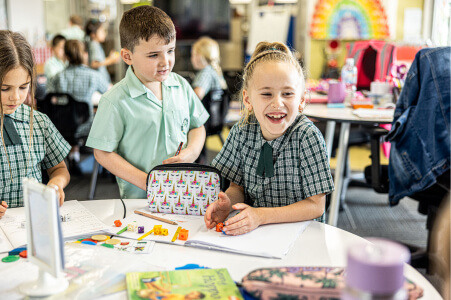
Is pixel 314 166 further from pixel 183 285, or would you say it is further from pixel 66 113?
pixel 66 113

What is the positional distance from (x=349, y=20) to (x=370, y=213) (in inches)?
128

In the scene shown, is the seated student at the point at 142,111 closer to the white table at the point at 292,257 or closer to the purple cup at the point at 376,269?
the white table at the point at 292,257

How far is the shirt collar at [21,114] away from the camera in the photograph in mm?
1372

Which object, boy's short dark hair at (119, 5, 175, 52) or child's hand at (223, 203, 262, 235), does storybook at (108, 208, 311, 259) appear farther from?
boy's short dark hair at (119, 5, 175, 52)

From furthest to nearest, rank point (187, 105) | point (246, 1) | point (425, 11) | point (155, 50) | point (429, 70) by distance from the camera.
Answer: point (246, 1)
point (425, 11)
point (429, 70)
point (187, 105)
point (155, 50)

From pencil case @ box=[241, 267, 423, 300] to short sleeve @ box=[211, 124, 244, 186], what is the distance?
587mm

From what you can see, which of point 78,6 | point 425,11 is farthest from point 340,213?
point 78,6

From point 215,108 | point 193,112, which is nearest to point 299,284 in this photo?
point 193,112

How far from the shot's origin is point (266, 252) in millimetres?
957

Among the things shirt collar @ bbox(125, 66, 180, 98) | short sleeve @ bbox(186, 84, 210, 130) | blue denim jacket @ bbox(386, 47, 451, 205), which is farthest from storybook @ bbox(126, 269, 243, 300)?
blue denim jacket @ bbox(386, 47, 451, 205)

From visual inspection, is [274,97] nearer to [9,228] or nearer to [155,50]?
[155,50]

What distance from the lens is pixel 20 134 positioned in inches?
54.4

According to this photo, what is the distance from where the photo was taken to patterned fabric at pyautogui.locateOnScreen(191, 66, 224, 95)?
399 centimetres

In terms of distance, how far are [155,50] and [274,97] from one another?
0.45m
